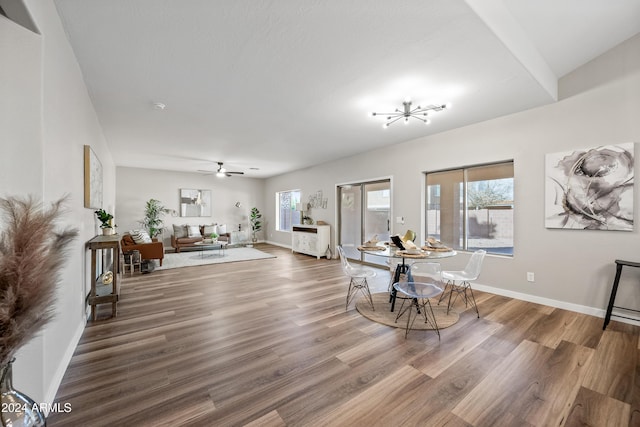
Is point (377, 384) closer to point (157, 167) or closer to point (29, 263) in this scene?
point (29, 263)

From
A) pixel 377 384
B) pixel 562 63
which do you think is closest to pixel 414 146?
pixel 562 63

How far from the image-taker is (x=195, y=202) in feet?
29.9

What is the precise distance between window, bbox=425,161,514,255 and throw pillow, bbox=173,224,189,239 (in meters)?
7.16

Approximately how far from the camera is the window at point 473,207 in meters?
3.94

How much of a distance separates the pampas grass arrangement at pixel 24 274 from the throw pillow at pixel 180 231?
315 inches

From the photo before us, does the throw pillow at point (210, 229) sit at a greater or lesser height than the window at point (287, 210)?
lesser

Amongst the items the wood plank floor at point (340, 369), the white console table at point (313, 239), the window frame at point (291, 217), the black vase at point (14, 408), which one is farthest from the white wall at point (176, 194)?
the black vase at point (14, 408)

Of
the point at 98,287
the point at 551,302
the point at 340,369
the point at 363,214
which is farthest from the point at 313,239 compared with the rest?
the point at 340,369

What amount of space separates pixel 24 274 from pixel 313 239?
251 inches

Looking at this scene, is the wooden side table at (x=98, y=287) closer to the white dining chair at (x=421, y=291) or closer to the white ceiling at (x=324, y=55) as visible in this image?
the white ceiling at (x=324, y=55)

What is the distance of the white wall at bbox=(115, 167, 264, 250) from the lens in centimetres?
812

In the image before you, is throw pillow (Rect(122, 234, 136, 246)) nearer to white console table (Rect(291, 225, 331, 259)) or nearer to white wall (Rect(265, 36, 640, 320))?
white console table (Rect(291, 225, 331, 259))

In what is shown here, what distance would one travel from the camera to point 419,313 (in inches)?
126

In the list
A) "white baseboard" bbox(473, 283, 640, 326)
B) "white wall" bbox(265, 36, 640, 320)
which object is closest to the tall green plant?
"white wall" bbox(265, 36, 640, 320)
